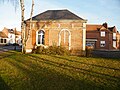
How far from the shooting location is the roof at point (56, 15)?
25.1m

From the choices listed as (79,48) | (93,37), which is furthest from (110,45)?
(79,48)

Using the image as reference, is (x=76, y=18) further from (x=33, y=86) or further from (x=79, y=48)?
(x=33, y=86)

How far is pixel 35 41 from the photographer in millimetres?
25547

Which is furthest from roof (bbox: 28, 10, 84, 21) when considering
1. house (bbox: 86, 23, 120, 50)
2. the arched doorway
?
house (bbox: 86, 23, 120, 50)

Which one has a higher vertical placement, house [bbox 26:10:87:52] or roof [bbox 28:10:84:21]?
roof [bbox 28:10:84:21]

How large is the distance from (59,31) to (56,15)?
9.60 ft

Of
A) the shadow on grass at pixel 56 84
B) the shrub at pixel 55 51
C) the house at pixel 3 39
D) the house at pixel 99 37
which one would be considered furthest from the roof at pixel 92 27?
the shadow on grass at pixel 56 84

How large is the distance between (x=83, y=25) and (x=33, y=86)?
18486mm

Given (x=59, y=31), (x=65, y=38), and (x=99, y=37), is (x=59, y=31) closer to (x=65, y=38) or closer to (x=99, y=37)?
(x=65, y=38)

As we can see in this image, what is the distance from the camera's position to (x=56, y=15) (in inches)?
1035

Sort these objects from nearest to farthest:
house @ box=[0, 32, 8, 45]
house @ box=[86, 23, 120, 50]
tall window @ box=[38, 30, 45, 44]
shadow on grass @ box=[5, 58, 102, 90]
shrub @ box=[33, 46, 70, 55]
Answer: shadow on grass @ box=[5, 58, 102, 90]
shrub @ box=[33, 46, 70, 55]
tall window @ box=[38, 30, 45, 44]
house @ box=[86, 23, 120, 50]
house @ box=[0, 32, 8, 45]

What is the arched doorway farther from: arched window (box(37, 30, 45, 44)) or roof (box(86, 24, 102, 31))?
roof (box(86, 24, 102, 31))

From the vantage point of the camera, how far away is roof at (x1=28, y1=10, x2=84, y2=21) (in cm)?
2509

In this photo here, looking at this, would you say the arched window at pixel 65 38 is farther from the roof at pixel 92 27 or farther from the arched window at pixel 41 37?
the roof at pixel 92 27
